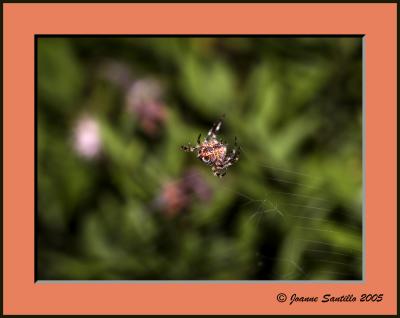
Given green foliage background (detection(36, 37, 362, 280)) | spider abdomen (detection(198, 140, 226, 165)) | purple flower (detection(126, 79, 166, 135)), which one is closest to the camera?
spider abdomen (detection(198, 140, 226, 165))

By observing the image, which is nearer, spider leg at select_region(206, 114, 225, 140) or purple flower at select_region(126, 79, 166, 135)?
spider leg at select_region(206, 114, 225, 140)

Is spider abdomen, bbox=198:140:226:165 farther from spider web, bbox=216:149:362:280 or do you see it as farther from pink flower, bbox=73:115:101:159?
pink flower, bbox=73:115:101:159

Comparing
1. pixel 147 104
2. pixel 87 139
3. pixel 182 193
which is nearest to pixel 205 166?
pixel 182 193

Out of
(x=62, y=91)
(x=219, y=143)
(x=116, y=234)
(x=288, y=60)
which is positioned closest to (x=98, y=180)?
(x=116, y=234)

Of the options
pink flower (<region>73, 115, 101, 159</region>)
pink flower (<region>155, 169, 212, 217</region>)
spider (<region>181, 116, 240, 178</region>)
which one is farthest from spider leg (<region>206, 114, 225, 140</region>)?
pink flower (<region>73, 115, 101, 159</region>)

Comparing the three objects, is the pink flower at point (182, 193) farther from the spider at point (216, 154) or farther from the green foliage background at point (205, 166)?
the spider at point (216, 154)

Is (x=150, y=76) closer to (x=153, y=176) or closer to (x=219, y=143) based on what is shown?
(x=153, y=176)

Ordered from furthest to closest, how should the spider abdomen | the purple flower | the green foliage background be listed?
the purple flower
the green foliage background
the spider abdomen
